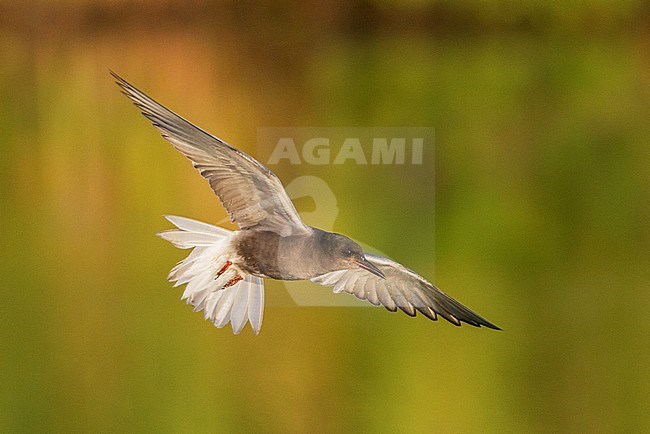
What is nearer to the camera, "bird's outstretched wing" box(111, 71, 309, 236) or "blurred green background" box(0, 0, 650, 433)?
"bird's outstretched wing" box(111, 71, 309, 236)

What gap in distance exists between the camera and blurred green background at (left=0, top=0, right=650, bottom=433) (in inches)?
54.6

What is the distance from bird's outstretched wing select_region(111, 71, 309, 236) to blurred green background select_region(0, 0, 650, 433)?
0.83ft

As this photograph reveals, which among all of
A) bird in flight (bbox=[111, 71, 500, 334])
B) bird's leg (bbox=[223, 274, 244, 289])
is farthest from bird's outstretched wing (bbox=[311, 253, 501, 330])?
bird's leg (bbox=[223, 274, 244, 289])

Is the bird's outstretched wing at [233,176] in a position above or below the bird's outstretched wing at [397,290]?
above

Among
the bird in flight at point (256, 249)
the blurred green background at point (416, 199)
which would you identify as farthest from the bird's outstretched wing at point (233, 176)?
the blurred green background at point (416, 199)

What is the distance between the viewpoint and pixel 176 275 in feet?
4.32

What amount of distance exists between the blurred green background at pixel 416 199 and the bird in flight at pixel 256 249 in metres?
0.13

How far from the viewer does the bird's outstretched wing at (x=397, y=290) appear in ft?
3.85

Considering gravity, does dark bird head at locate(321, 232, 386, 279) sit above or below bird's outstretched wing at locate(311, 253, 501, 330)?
above

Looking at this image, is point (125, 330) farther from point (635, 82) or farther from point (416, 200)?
point (635, 82)

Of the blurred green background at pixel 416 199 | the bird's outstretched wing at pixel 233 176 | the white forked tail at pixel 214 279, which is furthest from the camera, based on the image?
the blurred green background at pixel 416 199

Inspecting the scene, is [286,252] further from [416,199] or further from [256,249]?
[416,199]

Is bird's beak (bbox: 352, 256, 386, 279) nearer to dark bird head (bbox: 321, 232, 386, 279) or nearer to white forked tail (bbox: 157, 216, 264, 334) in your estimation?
dark bird head (bbox: 321, 232, 386, 279)

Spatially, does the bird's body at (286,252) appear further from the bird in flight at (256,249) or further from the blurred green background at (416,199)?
the blurred green background at (416,199)
